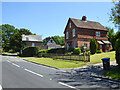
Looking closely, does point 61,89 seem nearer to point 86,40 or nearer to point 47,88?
point 47,88

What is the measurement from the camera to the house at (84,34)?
118 ft

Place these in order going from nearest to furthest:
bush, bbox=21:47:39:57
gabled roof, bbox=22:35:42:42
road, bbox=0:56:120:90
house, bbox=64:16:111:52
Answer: road, bbox=0:56:120:90 < house, bbox=64:16:111:52 < bush, bbox=21:47:39:57 < gabled roof, bbox=22:35:42:42

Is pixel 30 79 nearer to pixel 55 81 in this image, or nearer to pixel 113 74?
pixel 55 81

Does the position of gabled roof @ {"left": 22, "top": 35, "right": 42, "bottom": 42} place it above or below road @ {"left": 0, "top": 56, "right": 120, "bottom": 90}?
above

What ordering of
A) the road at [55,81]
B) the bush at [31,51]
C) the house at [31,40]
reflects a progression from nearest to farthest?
1. the road at [55,81]
2. the bush at [31,51]
3. the house at [31,40]

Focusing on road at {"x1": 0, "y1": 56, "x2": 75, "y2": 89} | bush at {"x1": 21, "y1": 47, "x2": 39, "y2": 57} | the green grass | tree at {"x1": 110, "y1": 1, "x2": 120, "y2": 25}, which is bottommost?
road at {"x1": 0, "y1": 56, "x2": 75, "y2": 89}

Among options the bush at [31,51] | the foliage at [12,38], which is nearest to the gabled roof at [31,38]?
the foliage at [12,38]

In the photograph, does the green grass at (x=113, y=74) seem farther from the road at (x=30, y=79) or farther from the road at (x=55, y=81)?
the road at (x=30, y=79)

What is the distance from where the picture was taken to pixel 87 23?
39812 mm

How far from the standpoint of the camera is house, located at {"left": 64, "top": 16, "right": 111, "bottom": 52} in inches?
1418

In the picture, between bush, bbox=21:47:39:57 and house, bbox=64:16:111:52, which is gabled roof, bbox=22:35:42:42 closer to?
bush, bbox=21:47:39:57

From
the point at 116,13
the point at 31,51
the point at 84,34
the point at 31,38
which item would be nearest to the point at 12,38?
the point at 31,38

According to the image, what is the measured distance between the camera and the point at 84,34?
1451 inches

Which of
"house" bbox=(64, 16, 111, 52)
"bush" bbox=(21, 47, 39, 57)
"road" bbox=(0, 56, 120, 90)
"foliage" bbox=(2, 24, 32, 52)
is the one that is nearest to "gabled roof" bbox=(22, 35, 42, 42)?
"foliage" bbox=(2, 24, 32, 52)
